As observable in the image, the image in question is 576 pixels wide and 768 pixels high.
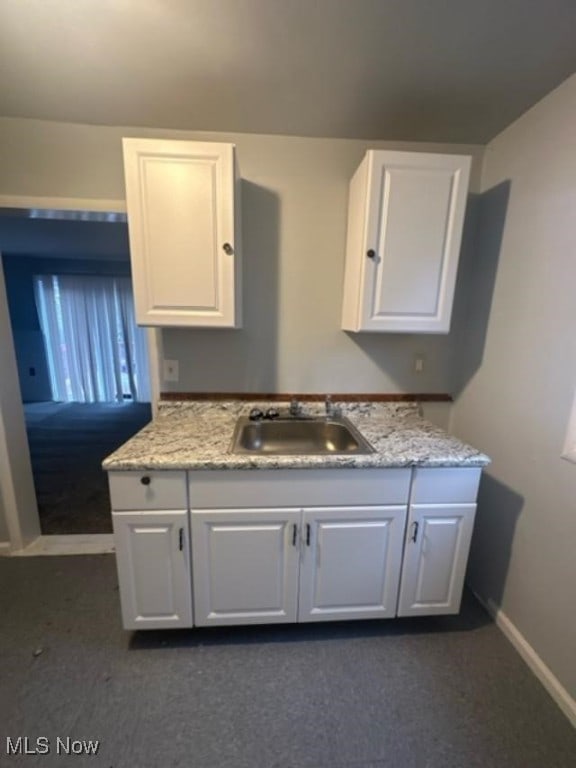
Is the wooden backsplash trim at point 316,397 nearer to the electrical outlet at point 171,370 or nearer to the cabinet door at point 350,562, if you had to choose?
the electrical outlet at point 171,370

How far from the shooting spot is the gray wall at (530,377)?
1188mm

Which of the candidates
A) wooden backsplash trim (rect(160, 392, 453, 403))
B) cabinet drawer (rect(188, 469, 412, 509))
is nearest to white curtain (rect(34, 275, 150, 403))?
wooden backsplash trim (rect(160, 392, 453, 403))

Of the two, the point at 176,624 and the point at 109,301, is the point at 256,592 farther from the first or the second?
the point at 109,301

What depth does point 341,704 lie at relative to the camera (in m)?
1.17

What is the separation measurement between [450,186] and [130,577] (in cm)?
208

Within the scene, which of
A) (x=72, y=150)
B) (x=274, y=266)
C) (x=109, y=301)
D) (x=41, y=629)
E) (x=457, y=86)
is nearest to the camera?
(x=457, y=86)

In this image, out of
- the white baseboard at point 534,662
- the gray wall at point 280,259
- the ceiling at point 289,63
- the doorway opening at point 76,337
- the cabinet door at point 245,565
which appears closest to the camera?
the ceiling at point 289,63

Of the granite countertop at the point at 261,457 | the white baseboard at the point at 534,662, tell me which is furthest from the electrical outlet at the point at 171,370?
the white baseboard at the point at 534,662

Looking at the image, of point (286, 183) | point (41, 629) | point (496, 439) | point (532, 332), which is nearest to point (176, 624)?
point (41, 629)

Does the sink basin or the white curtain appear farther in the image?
the white curtain

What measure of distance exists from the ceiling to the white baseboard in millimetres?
2225

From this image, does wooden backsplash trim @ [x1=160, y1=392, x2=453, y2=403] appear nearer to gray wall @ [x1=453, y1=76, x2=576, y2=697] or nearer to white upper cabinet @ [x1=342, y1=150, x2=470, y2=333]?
gray wall @ [x1=453, y1=76, x2=576, y2=697]

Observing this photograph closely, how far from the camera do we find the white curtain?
488cm

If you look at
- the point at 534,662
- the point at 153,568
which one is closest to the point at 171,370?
the point at 153,568
